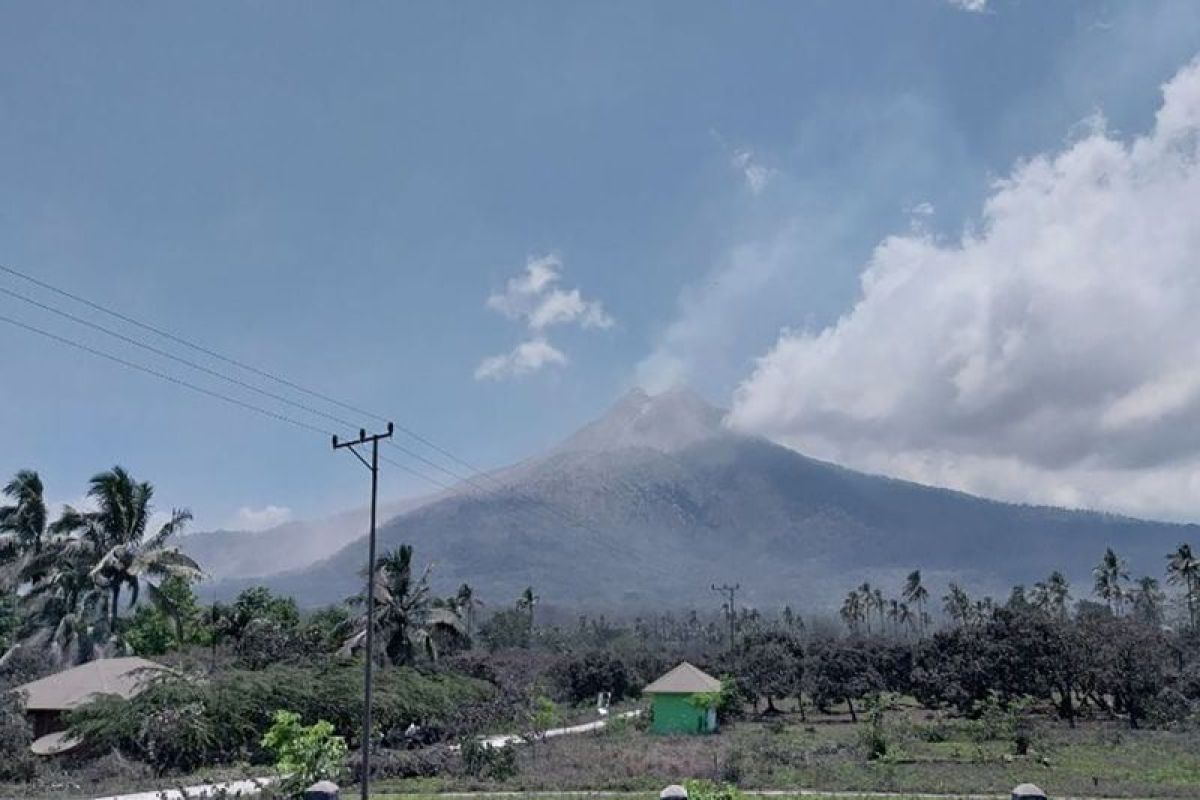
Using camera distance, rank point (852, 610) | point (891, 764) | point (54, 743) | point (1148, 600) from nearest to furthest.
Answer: point (891, 764) < point (54, 743) < point (1148, 600) < point (852, 610)

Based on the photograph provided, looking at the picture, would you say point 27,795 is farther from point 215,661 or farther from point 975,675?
point 975,675

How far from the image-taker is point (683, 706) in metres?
46.8

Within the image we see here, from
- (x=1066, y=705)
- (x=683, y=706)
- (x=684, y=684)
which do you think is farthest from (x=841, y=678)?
(x=683, y=706)

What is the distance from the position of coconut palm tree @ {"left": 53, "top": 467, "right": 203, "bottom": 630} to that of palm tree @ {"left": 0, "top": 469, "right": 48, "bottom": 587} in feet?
18.5

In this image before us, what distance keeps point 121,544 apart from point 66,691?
7.57 metres

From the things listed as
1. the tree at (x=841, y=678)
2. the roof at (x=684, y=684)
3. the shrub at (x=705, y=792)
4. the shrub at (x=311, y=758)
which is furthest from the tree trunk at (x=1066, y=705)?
the shrub at (x=705, y=792)

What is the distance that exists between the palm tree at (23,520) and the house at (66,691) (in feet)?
39.6

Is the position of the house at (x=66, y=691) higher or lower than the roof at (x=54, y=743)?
higher

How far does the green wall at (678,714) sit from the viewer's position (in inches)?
1821

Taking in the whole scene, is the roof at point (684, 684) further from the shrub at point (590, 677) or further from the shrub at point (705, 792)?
the shrub at point (705, 792)

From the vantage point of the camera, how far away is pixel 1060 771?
89.7 feet

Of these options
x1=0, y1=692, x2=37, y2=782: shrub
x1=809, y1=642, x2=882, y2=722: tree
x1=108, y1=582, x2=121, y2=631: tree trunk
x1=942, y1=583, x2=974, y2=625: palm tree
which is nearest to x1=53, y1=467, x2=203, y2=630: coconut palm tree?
x1=108, y1=582, x2=121, y2=631: tree trunk

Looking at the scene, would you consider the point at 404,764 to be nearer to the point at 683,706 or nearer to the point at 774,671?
the point at 683,706

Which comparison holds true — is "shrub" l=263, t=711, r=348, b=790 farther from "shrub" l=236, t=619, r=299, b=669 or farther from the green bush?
"shrub" l=236, t=619, r=299, b=669
